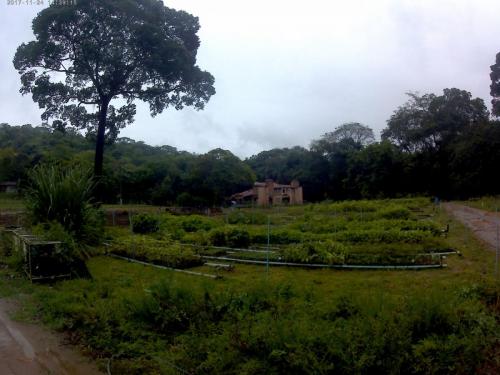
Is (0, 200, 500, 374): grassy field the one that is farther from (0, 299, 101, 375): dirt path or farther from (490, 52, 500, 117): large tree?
(490, 52, 500, 117): large tree

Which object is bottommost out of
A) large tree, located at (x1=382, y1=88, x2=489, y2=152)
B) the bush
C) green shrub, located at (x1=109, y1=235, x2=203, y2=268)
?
green shrub, located at (x1=109, y1=235, x2=203, y2=268)

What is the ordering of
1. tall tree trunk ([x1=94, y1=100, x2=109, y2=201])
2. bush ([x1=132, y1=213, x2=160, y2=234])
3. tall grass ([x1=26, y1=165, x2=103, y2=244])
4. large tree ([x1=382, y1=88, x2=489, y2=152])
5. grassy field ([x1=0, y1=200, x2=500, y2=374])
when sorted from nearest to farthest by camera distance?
grassy field ([x1=0, y1=200, x2=500, y2=374]) → tall grass ([x1=26, y1=165, x2=103, y2=244]) → bush ([x1=132, y1=213, x2=160, y2=234]) → tall tree trunk ([x1=94, y1=100, x2=109, y2=201]) → large tree ([x1=382, y1=88, x2=489, y2=152])

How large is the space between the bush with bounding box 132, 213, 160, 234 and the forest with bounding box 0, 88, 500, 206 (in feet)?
50.8

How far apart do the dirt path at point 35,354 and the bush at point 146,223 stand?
1450 centimetres

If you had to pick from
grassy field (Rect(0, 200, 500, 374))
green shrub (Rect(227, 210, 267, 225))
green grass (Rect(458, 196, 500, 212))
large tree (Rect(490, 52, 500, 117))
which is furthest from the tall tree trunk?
large tree (Rect(490, 52, 500, 117))

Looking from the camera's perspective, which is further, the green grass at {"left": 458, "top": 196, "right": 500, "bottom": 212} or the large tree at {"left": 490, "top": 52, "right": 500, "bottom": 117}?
the large tree at {"left": 490, "top": 52, "right": 500, "bottom": 117}

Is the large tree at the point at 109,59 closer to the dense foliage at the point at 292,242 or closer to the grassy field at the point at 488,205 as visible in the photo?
the dense foliage at the point at 292,242

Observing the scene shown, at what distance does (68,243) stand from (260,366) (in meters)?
6.69

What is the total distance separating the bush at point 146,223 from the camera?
20953 mm

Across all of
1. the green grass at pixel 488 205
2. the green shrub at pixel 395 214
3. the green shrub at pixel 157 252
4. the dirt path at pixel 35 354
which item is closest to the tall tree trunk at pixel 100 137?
the green shrub at pixel 157 252

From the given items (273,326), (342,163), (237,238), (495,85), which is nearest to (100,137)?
(237,238)

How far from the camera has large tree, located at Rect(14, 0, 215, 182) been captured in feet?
65.4

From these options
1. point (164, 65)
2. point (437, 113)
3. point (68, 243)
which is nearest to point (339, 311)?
point (68, 243)

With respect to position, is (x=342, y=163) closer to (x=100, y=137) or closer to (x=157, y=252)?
(x=100, y=137)
